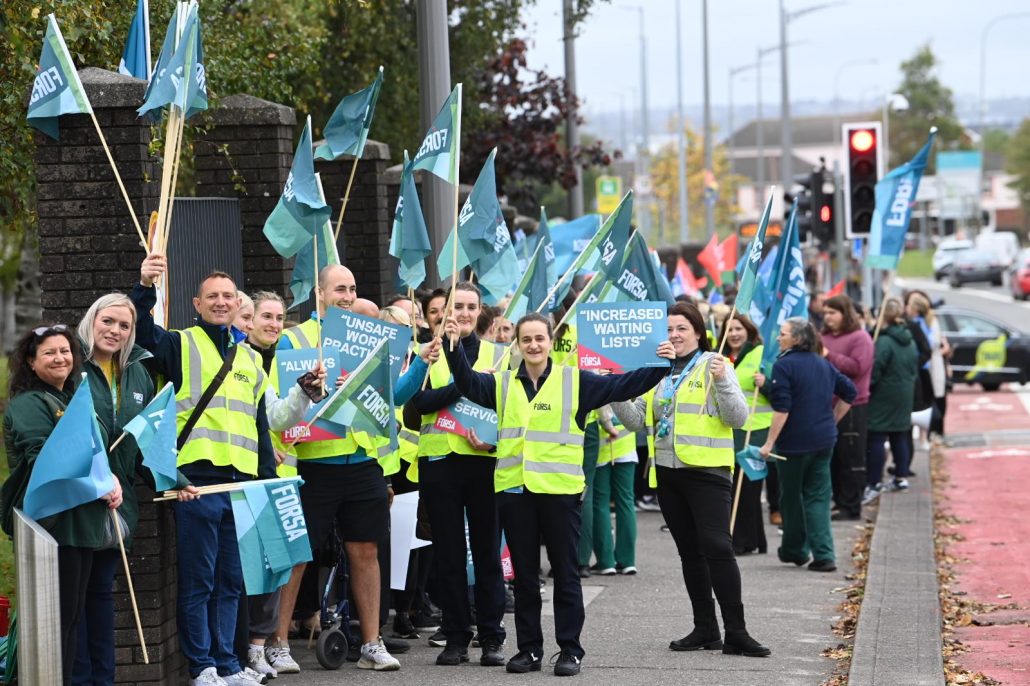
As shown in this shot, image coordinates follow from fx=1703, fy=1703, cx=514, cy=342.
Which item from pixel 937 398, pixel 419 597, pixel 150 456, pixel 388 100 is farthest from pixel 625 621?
pixel 937 398

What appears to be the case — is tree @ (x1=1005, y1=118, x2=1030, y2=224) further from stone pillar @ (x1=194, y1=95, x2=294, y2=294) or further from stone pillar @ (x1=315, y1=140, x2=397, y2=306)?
stone pillar @ (x1=194, y1=95, x2=294, y2=294)

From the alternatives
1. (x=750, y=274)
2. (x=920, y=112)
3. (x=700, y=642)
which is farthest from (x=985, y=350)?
(x=920, y=112)

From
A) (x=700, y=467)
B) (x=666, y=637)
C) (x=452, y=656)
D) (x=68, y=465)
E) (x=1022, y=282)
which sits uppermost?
(x=68, y=465)

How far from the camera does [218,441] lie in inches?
311

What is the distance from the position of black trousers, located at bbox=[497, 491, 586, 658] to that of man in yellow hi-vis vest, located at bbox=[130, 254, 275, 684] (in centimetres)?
132

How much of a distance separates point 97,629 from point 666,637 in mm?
3677

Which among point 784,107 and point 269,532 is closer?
point 269,532

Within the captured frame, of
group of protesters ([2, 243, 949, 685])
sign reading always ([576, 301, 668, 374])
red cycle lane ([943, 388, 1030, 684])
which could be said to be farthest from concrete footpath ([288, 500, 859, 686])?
sign reading always ([576, 301, 668, 374])

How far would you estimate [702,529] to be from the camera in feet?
29.7

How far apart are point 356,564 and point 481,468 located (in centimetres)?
84

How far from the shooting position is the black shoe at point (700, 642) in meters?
9.31

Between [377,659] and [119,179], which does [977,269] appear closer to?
[377,659]

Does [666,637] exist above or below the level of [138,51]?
below

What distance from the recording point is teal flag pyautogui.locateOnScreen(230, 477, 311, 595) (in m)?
7.92
